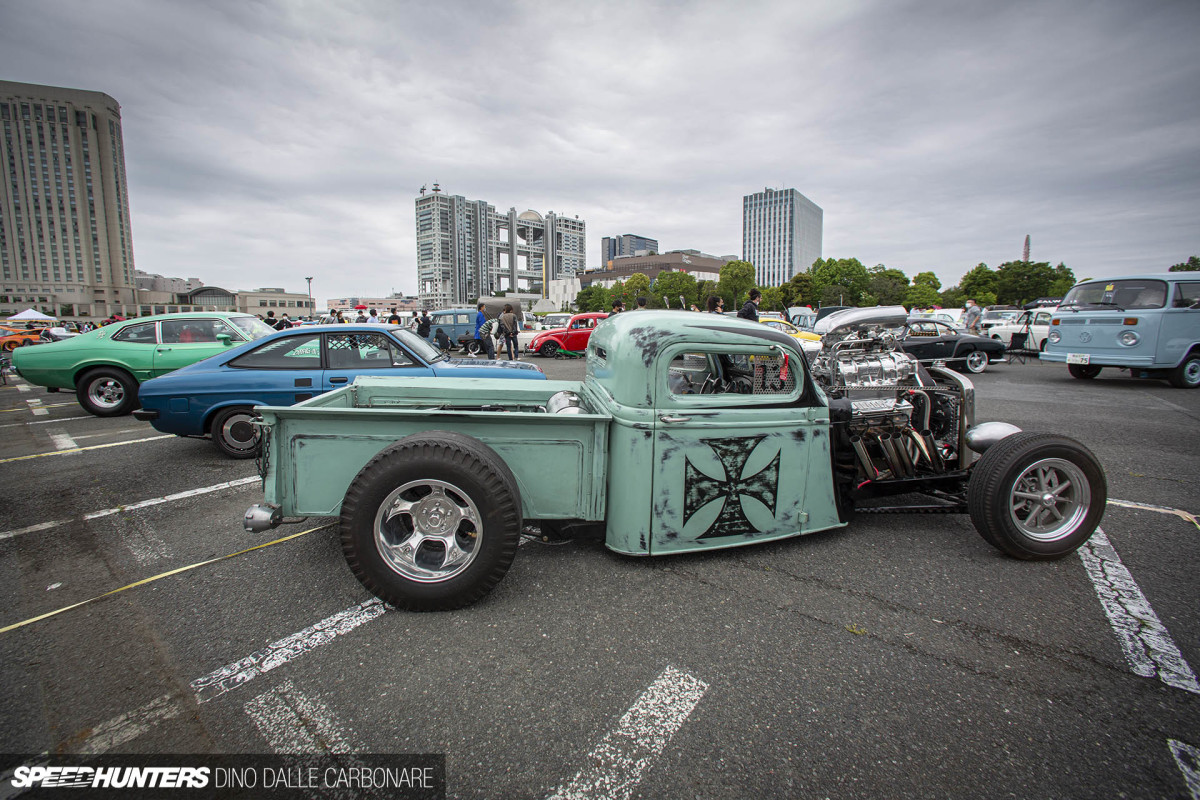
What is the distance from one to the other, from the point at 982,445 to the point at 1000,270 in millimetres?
79063

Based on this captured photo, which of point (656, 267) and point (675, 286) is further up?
point (656, 267)

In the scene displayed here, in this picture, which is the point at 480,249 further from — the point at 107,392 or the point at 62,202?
the point at 107,392

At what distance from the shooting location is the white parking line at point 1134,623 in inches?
86.4

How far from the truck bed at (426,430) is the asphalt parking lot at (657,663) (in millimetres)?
507

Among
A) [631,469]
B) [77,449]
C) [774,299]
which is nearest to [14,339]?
[77,449]

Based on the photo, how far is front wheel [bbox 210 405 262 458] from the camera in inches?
214

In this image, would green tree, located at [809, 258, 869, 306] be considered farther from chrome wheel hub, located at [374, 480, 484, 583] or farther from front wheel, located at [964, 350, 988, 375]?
chrome wheel hub, located at [374, 480, 484, 583]

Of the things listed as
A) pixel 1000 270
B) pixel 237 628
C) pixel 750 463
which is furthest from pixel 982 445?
pixel 1000 270

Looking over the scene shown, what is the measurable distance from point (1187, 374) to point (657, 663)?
45.9ft

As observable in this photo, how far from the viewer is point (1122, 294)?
10.1 metres

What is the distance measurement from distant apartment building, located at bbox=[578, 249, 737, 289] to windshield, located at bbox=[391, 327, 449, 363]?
5100 inches

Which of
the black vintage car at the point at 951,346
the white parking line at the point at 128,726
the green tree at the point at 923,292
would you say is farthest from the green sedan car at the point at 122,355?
the green tree at the point at 923,292

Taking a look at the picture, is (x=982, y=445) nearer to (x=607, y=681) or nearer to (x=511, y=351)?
(x=607, y=681)

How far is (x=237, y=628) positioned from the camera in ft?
8.28
